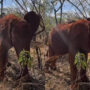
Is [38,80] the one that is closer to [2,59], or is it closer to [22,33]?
[2,59]

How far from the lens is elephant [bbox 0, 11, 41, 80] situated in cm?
404

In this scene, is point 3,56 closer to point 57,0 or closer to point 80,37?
point 80,37

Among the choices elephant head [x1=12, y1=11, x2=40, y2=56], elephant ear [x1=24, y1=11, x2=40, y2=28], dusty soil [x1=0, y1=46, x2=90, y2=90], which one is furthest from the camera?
elephant ear [x1=24, y1=11, x2=40, y2=28]

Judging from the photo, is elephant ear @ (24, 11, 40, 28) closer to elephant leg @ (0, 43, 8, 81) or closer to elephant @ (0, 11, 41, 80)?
elephant @ (0, 11, 41, 80)

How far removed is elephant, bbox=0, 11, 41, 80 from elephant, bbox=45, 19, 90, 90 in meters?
0.67

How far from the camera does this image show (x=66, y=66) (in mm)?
5559

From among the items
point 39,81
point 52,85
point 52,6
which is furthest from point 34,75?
point 52,6

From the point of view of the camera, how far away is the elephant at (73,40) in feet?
12.5

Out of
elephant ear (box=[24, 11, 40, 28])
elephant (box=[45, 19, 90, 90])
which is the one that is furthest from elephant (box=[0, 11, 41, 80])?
elephant (box=[45, 19, 90, 90])

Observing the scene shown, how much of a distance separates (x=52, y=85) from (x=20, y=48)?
0.93m

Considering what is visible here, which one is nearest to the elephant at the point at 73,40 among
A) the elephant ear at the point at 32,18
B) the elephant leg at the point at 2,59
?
the elephant ear at the point at 32,18

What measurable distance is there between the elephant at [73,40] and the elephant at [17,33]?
0.67m

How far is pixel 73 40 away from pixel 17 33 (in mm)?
1082

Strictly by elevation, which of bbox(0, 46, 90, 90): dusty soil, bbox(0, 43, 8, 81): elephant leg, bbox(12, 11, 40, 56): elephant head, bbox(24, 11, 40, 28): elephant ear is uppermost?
bbox(24, 11, 40, 28): elephant ear
